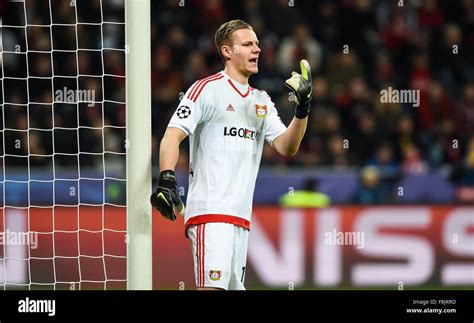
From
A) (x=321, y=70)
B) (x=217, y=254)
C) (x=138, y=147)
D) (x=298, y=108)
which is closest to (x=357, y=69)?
(x=321, y=70)

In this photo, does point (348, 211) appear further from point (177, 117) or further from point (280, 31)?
point (177, 117)

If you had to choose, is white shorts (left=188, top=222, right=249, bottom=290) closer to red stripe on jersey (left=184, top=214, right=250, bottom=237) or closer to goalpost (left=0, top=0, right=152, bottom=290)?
red stripe on jersey (left=184, top=214, right=250, bottom=237)

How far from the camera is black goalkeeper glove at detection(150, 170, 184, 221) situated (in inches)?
250

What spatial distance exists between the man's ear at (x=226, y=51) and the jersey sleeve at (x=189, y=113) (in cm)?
31

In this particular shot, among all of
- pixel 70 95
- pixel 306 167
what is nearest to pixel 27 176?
pixel 70 95

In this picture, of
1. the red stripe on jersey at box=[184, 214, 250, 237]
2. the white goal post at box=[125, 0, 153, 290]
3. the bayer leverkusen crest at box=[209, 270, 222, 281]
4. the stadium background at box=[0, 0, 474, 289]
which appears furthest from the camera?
the stadium background at box=[0, 0, 474, 289]

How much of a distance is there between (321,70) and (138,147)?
6994 millimetres

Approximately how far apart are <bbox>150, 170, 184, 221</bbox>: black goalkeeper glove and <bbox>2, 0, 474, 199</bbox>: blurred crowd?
4.75 m

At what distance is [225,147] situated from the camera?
6.73 metres

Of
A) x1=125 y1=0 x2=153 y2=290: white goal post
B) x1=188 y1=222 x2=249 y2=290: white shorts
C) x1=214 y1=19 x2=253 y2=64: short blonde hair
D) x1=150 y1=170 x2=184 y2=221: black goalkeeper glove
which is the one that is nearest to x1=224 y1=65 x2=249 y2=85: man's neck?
x1=214 y1=19 x2=253 y2=64: short blonde hair

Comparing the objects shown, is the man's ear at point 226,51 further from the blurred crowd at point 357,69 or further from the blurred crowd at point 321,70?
the blurred crowd at point 357,69

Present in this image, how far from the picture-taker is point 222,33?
6906mm

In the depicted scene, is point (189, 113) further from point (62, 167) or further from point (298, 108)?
point (62, 167)

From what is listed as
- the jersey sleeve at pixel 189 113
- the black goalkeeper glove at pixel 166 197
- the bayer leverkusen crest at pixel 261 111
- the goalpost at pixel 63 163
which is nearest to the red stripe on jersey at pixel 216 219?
the black goalkeeper glove at pixel 166 197
